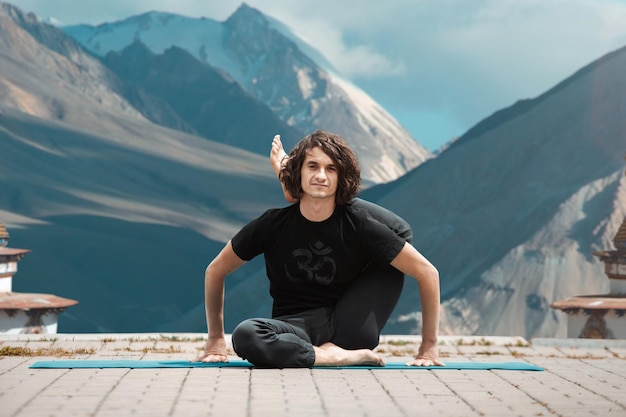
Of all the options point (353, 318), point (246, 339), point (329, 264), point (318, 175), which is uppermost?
point (318, 175)

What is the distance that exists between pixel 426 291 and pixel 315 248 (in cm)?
78

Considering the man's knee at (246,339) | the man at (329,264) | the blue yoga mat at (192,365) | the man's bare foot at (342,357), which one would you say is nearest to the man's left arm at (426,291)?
the man at (329,264)

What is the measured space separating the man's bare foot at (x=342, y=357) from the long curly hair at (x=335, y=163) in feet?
3.14

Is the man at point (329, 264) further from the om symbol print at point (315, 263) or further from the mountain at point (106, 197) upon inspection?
the mountain at point (106, 197)

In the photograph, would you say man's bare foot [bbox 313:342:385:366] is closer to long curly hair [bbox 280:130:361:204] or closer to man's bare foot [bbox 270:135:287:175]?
long curly hair [bbox 280:130:361:204]

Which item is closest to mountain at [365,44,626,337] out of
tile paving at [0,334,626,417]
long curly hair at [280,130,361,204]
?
long curly hair at [280,130,361,204]

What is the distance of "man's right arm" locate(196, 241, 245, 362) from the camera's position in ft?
26.0

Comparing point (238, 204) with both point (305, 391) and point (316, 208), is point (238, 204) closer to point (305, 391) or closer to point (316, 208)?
point (316, 208)

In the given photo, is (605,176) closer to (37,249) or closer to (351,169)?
(37,249)

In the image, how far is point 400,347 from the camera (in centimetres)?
1175

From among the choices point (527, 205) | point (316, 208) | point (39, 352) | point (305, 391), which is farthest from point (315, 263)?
point (527, 205)

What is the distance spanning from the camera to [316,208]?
7.77 meters

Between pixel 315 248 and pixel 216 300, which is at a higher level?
pixel 315 248

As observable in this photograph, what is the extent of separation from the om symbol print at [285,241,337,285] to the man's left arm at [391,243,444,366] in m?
0.42
